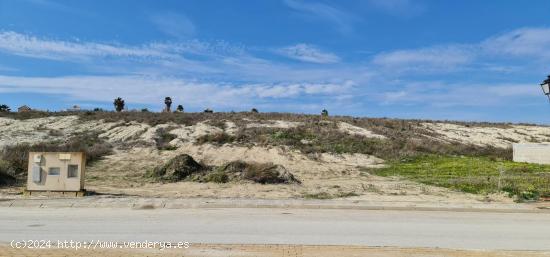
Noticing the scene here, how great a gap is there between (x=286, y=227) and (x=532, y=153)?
26.3 m

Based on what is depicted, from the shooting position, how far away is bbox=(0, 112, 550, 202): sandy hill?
21469mm

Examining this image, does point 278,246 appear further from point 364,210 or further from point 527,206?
point 527,206

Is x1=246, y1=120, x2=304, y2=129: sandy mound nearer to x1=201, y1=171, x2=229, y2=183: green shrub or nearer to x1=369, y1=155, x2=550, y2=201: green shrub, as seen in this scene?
x1=369, y1=155, x2=550, y2=201: green shrub

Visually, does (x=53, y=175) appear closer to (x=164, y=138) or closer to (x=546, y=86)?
(x=546, y=86)

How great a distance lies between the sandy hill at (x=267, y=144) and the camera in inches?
845

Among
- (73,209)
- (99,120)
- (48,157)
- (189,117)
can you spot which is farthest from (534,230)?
(99,120)

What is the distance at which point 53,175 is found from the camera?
18609mm

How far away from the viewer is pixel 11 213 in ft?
47.8

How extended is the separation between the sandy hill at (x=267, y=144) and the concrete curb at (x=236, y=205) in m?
2.04

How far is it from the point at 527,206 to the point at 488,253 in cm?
921

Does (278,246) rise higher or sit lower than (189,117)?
lower

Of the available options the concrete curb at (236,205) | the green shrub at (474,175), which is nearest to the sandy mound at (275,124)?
the green shrub at (474,175)

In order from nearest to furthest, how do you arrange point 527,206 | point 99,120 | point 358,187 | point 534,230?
point 534,230 → point 527,206 → point 358,187 → point 99,120

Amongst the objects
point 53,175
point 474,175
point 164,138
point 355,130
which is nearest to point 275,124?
point 355,130
